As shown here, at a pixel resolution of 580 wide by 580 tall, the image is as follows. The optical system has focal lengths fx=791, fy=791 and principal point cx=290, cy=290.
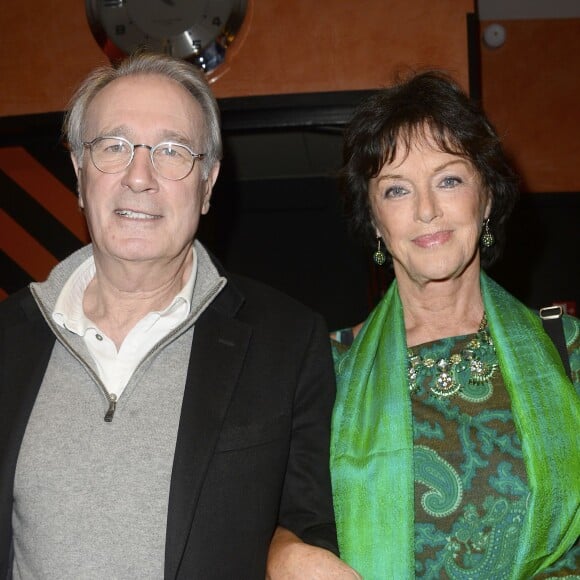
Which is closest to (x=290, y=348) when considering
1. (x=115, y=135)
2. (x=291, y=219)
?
(x=115, y=135)

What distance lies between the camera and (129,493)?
1629mm

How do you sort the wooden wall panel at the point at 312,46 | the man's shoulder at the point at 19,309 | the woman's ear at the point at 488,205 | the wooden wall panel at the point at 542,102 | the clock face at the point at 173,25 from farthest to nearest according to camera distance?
the wooden wall panel at the point at 542,102
the clock face at the point at 173,25
the wooden wall panel at the point at 312,46
the woman's ear at the point at 488,205
the man's shoulder at the point at 19,309

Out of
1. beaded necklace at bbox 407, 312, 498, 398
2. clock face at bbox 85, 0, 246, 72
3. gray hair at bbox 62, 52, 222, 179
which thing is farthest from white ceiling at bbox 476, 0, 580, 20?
beaded necklace at bbox 407, 312, 498, 398

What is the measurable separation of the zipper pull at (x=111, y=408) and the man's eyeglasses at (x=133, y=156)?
529mm

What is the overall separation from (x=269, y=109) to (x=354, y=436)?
6.88 feet

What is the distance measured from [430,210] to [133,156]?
0.74m

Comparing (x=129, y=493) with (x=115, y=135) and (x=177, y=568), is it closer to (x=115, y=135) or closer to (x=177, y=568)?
(x=177, y=568)

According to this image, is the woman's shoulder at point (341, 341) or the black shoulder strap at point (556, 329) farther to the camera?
the woman's shoulder at point (341, 341)

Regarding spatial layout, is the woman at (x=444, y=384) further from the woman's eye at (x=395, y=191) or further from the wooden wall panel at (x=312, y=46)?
the wooden wall panel at (x=312, y=46)

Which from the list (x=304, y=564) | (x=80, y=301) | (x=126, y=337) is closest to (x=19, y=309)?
(x=80, y=301)

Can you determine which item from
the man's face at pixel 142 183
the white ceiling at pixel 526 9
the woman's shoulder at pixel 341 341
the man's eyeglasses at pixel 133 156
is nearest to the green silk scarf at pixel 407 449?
the woman's shoulder at pixel 341 341

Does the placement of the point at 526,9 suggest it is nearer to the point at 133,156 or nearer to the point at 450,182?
the point at 450,182

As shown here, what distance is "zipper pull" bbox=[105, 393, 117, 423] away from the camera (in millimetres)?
1694

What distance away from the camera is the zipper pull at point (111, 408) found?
1.69 metres
